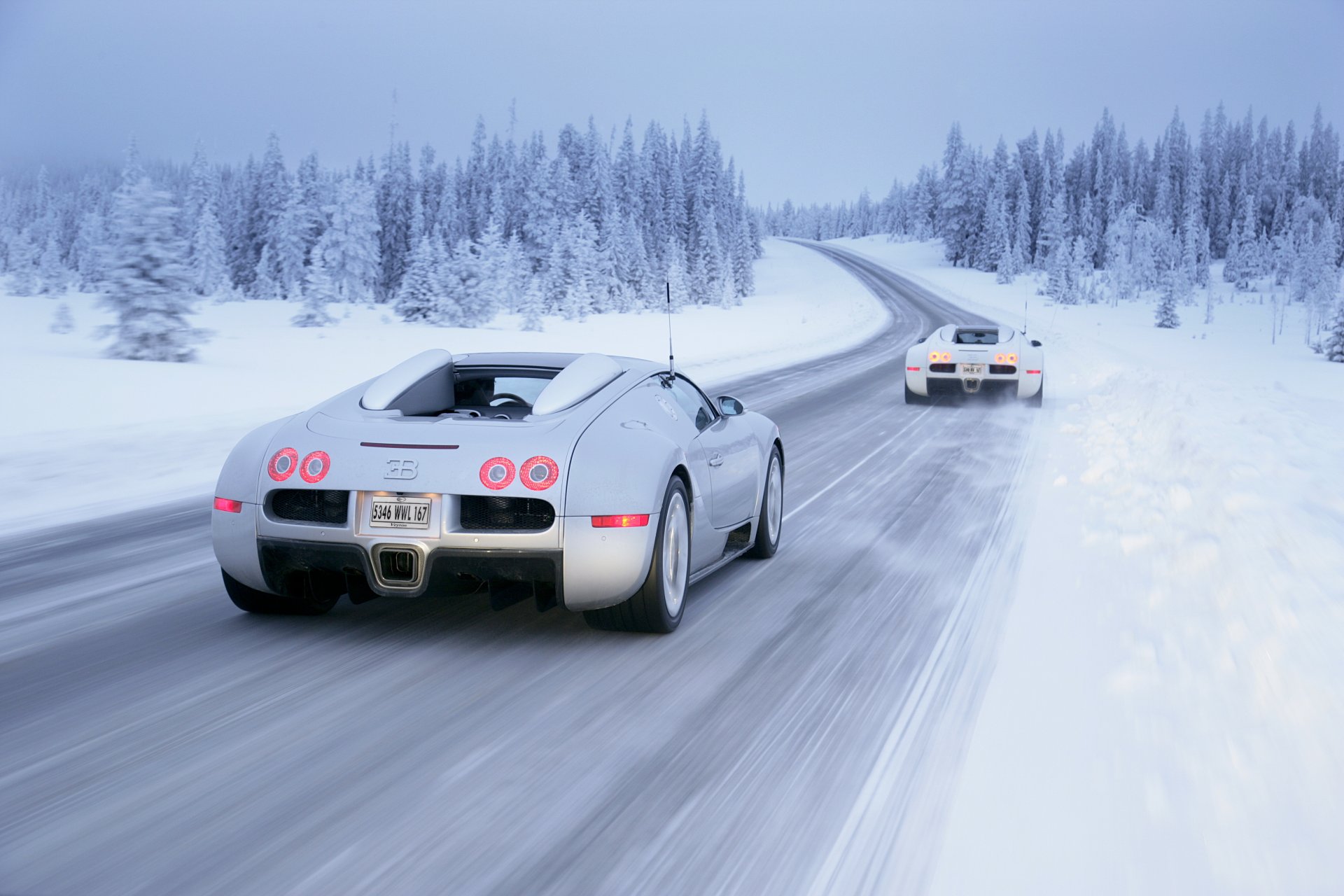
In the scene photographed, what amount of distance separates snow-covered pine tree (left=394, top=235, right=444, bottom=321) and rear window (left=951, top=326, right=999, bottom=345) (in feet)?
95.3

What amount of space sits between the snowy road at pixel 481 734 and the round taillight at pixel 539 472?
76cm

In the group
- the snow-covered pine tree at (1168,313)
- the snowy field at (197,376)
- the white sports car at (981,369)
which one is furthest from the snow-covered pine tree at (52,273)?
the white sports car at (981,369)

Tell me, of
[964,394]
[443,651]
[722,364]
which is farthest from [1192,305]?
[443,651]

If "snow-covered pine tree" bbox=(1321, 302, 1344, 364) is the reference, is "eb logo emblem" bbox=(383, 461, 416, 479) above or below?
above

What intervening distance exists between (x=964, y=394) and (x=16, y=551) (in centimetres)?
1357

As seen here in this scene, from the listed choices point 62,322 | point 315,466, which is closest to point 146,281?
point 62,322

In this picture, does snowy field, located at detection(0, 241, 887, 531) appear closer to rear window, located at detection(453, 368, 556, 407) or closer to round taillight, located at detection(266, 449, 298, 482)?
rear window, located at detection(453, 368, 556, 407)

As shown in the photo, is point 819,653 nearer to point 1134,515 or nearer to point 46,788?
point 46,788

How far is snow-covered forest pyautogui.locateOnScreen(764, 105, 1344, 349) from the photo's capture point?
90.8 m

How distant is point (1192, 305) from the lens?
250 ft

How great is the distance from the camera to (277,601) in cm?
523

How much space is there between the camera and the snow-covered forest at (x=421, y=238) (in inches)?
854

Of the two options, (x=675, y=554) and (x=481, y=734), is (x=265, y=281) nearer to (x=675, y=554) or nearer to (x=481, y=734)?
(x=675, y=554)

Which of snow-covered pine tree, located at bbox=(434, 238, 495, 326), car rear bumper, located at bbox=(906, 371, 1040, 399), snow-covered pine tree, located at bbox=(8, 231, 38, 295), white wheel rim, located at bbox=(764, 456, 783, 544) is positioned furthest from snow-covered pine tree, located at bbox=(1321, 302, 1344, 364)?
snow-covered pine tree, located at bbox=(8, 231, 38, 295)
